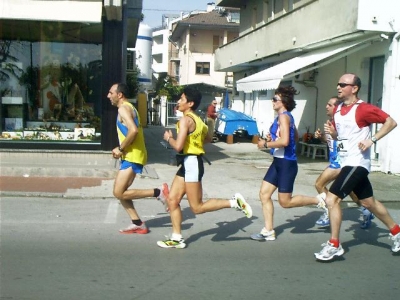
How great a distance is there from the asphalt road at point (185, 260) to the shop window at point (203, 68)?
41327mm

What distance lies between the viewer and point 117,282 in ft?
16.9

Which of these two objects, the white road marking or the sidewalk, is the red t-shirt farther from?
the sidewalk

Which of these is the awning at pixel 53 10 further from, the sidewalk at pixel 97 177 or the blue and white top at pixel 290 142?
the blue and white top at pixel 290 142

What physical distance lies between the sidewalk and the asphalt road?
1.46 m

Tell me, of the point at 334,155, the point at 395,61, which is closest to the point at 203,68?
the point at 395,61

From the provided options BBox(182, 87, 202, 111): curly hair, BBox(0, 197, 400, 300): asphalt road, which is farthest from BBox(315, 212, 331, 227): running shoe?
BBox(182, 87, 202, 111): curly hair

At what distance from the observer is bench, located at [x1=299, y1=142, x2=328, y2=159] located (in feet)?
52.7

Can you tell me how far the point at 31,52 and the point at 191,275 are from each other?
965 centimetres

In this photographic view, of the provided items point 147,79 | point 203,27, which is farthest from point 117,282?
point 203,27

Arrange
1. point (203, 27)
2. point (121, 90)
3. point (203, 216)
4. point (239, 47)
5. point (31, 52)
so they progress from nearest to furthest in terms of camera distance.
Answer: point (121, 90) < point (203, 216) < point (31, 52) < point (239, 47) < point (203, 27)

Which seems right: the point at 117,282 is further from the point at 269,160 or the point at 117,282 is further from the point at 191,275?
the point at 269,160

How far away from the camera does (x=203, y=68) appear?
49.2 m

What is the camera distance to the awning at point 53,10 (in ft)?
37.1

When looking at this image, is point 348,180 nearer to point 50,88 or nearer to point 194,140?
point 194,140
